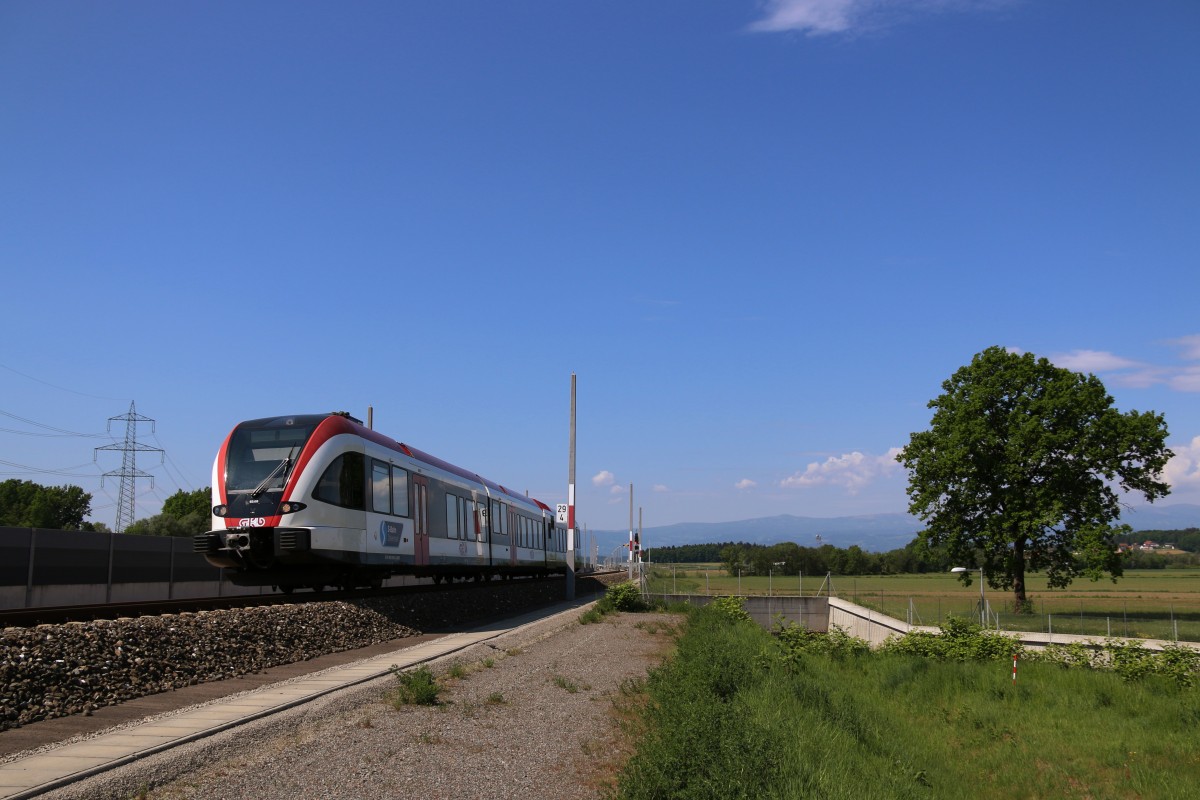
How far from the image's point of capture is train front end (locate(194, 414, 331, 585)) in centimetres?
1694

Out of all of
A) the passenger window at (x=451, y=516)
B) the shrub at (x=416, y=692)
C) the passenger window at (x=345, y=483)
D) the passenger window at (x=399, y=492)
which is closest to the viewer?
the shrub at (x=416, y=692)

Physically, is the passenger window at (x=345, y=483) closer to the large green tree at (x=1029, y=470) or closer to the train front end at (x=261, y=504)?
the train front end at (x=261, y=504)

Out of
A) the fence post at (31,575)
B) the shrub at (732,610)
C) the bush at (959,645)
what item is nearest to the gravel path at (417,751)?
the fence post at (31,575)

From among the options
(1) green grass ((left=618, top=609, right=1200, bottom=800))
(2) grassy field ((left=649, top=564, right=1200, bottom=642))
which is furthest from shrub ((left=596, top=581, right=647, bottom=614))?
(2) grassy field ((left=649, top=564, right=1200, bottom=642))

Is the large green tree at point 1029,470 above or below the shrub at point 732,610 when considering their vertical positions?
above

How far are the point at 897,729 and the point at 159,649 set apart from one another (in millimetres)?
11865

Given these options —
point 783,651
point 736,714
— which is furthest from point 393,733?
point 783,651

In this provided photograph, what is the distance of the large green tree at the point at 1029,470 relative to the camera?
4612cm

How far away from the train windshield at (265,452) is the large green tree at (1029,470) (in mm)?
38504

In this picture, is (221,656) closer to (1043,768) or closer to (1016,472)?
(1043,768)

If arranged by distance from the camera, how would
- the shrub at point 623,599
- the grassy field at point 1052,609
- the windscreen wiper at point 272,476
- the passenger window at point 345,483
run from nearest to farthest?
the windscreen wiper at point 272,476, the passenger window at point 345,483, the shrub at point 623,599, the grassy field at point 1052,609

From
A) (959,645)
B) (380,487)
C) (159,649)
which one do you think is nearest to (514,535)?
(380,487)

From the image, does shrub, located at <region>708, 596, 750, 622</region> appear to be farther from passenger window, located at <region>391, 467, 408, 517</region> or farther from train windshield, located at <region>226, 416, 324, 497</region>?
train windshield, located at <region>226, 416, 324, 497</region>

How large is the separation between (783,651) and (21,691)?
16808mm
